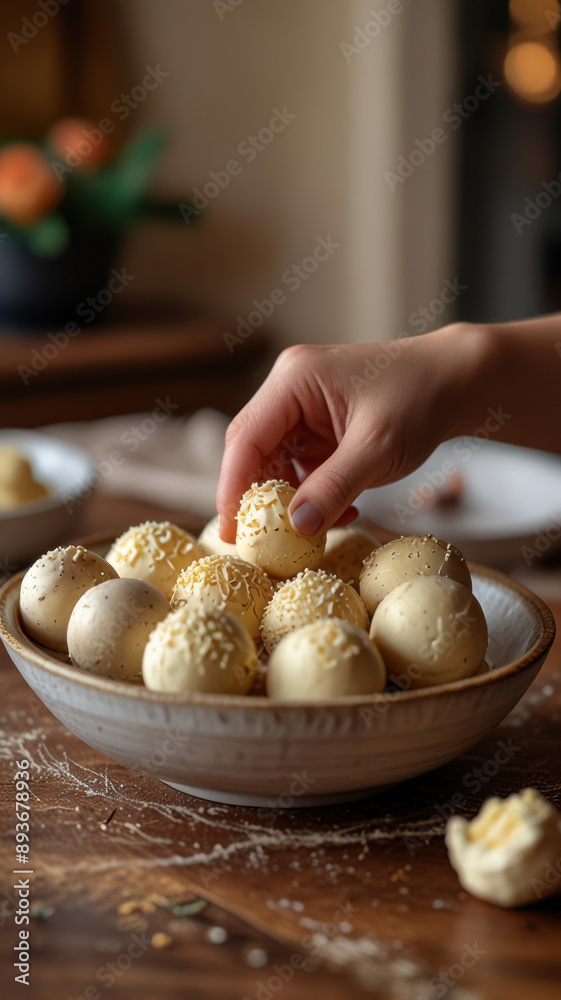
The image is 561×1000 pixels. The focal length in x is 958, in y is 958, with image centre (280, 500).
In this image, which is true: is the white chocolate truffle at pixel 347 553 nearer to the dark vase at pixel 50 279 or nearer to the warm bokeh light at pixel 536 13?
the dark vase at pixel 50 279

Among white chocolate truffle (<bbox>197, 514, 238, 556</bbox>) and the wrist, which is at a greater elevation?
the wrist

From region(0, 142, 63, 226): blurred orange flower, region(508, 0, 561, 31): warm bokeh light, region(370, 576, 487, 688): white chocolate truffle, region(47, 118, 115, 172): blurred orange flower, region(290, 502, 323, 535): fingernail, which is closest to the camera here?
region(370, 576, 487, 688): white chocolate truffle

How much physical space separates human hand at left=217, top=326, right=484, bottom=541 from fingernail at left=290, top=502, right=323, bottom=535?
0.07m

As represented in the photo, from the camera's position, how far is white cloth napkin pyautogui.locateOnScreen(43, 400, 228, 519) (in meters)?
1.45

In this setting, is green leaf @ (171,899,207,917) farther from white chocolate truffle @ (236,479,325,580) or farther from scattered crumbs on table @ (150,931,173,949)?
white chocolate truffle @ (236,479,325,580)

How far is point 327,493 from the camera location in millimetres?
697

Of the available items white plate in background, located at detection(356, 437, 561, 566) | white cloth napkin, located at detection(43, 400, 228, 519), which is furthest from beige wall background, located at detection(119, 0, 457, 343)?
white plate in background, located at detection(356, 437, 561, 566)

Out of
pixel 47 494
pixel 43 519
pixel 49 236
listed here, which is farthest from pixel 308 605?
pixel 49 236

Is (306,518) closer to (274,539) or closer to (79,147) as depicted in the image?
(274,539)

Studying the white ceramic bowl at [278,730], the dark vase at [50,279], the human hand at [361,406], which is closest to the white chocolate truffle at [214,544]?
the human hand at [361,406]

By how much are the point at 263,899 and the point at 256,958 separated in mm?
49

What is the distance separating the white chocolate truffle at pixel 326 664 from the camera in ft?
1.79

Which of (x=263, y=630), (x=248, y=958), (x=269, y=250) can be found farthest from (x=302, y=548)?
(x=269, y=250)

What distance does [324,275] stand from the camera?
306 cm
